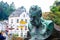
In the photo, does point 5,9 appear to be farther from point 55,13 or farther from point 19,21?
point 55,13

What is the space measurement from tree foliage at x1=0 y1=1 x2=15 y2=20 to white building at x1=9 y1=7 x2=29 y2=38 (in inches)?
1.6

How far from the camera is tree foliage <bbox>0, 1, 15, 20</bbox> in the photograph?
1.87 metres

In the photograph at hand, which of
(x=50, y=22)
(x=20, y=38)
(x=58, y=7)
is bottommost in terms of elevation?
(x=20, y=38)

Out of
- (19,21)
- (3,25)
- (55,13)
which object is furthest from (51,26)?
(3,25)

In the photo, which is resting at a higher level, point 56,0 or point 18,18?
point 56,0

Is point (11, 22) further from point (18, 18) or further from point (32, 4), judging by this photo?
point (32, 4)

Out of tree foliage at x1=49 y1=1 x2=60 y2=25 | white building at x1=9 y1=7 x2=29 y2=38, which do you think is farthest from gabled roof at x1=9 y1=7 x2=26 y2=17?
tree foliage at x1=49 y1=1 x2=60 y2=25

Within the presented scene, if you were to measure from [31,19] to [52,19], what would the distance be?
195 millimetres

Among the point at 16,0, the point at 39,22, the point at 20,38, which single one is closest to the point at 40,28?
the point at 39,22

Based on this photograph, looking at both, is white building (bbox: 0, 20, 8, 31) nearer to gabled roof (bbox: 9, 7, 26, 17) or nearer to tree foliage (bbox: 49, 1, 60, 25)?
gabled roof (bbox: 9, 7, 26, 17)

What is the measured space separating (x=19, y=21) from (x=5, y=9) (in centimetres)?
18

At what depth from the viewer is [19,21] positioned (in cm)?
186

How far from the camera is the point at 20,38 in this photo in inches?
72.9

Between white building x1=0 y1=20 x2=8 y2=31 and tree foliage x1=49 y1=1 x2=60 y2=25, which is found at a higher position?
tree foliage x1=49 y1=1 x2=60 y2=25
